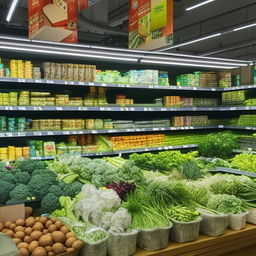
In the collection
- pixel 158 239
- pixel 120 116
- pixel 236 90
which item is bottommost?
pixel 158 239

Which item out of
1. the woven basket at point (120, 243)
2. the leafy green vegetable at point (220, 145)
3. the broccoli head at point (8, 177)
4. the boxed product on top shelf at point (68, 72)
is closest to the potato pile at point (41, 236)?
the woven basket at point (120, 243)

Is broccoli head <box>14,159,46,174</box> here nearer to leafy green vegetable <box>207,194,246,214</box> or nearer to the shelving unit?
leafy green vegetable <box>207,194,246,214</box>

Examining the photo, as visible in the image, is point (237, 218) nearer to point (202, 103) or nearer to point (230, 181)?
point (230, 181)

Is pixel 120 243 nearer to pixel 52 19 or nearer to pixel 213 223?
pixel 213 223

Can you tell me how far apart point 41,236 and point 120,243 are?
0.46m

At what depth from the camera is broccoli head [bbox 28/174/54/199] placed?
2.62m

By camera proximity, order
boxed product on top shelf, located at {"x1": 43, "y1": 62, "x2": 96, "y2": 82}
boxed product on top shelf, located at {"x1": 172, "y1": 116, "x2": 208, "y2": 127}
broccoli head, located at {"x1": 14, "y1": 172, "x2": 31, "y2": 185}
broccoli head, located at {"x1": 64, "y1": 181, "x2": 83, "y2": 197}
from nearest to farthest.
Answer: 1. broccoli head, located at {"x1": 64, "y1": 181, "x2": 83, "y2": 197}
2. broccoli head, located at {"x1": 14, "y1": 172, "x2": 31, "y2": 185}
3. boxed product on top shelf, located at {"x1": 43, "y1": 62, "x2": 96, "y2": 82}
4. boxed product on top shelf, located at {"x1": 172, "y1": 116, "x2": 208, "y2": 127}

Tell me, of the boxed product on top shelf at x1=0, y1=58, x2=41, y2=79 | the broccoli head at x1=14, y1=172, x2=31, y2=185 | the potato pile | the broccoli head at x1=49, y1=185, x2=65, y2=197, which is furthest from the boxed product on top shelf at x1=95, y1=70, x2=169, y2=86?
the potato pile

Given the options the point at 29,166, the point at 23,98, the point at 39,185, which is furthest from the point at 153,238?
the point at 23,98

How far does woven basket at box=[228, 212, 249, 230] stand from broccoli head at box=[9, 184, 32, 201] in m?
1.56

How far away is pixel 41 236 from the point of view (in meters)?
Answer: 1.86

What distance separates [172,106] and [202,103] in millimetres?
913

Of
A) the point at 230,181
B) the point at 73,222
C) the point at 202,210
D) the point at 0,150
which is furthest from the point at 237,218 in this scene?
the point at 0,150

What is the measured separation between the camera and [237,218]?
94.0 inches
